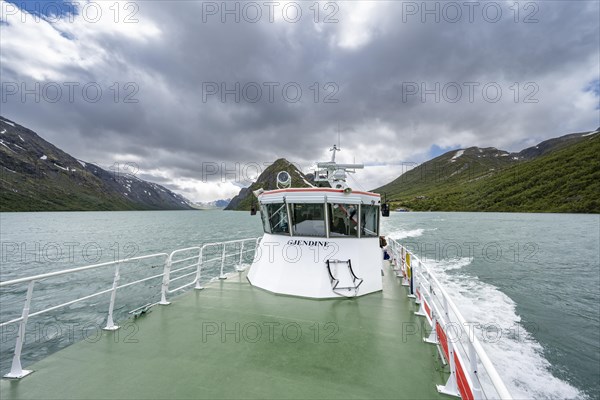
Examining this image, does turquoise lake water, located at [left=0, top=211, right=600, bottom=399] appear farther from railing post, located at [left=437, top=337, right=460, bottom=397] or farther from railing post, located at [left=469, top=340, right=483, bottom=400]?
railing post, located at [left=469, top=340, right=483, bottom=400]

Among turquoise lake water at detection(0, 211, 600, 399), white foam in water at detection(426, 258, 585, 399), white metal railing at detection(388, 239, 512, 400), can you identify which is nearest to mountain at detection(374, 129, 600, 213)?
turquoise lake water at detection(0, 211, 600, 399)

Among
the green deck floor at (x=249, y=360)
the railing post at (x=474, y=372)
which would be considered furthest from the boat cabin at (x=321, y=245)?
the railing post at (x=474, y=372)

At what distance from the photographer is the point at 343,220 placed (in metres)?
8.76

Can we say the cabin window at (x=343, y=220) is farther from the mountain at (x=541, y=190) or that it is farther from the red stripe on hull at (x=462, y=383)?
the mountain at (x=541, y=190)

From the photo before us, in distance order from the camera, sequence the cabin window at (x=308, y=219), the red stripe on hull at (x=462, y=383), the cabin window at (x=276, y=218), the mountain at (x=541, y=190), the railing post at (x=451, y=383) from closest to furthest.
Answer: the red stripe on hull at (x=462, y=383)
the railing post at (x=451, y=383)
the cabin window at (x=308, y=219)
the cabin window at (x=276, y=218)
the mountain at (x=541, y=190)

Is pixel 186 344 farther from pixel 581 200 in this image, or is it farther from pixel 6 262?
pixel 581 200

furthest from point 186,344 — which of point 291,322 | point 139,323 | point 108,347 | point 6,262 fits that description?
point 6,262

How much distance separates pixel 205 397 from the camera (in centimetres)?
385

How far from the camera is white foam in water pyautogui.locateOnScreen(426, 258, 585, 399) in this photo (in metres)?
6.70


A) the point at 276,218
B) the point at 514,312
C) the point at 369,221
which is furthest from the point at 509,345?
the point at 276,218

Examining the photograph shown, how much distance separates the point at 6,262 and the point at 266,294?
26.8 m

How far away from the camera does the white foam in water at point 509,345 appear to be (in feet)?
22.0

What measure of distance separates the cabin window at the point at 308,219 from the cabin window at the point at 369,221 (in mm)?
1321

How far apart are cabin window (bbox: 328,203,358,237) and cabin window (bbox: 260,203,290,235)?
1432 millimetres
